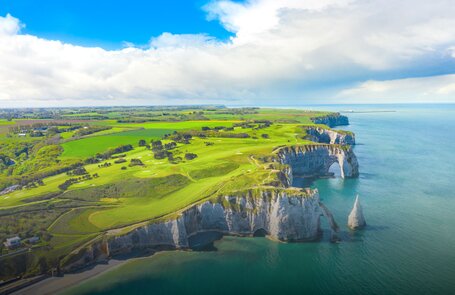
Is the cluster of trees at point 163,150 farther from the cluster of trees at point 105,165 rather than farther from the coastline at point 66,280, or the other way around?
the coastline at point 66,280

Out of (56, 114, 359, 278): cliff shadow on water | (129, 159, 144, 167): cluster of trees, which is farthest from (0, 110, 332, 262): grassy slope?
(56, 114, 359, 278): cliff shadow on water

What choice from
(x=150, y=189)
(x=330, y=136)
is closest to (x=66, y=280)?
(x=150, y=189)

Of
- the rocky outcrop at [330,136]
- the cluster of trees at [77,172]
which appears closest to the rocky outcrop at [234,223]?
the cluster of trees at [77,172]

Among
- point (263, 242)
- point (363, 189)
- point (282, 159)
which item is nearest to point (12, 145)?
point (282, 159)

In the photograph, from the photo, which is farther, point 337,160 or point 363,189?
point 337,160

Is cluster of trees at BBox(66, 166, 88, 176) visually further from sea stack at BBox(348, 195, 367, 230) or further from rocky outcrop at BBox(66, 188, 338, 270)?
sea stack at BBox(348, 195, 367, 230)

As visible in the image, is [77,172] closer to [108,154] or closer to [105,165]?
[105,165]

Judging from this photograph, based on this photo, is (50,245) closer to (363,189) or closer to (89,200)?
(89,200)
